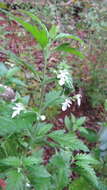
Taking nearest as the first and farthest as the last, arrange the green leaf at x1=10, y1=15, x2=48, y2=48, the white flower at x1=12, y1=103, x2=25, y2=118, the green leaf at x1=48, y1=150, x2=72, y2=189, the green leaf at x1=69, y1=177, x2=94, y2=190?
the green leaf at x1=10, y1=15, x2=48, y2=48
the white flower at x1=12, y1=103, x2=25, y2=118
the green leaf at x1=48, y1=150, x2=72, y2=189
the green leaf at x1=69, y1=177, x2=94, y2=190

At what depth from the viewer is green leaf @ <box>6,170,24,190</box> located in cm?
149

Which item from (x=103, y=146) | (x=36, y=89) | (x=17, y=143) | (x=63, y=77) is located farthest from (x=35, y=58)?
(x=63, y=77)

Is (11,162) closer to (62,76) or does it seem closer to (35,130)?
(35,130)

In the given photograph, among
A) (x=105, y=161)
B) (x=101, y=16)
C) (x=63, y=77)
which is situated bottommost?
(x=105, y=161)

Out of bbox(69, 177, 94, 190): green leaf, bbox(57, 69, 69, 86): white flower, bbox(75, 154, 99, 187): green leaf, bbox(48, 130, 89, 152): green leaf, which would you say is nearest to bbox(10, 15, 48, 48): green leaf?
bbox(57, 69, 69, 86): white flower

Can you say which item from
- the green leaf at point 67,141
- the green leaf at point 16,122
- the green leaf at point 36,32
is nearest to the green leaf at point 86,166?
the green leaf at point 67,141

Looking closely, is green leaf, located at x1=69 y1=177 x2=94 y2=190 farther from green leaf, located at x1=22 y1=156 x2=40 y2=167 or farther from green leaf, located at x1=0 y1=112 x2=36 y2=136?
green leaf, located at x1=0 y1=112 x2=36 y2=136

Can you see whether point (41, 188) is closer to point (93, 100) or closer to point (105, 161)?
point (105, 161)

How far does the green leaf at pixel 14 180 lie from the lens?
4.89ft

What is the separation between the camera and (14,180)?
1512 mm

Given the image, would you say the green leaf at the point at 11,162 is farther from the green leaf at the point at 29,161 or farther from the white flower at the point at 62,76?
the white flower at the point at 62,76

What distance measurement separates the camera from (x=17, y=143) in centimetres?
186

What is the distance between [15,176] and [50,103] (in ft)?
1.23

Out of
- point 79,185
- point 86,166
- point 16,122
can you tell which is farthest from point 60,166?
point 79,185
